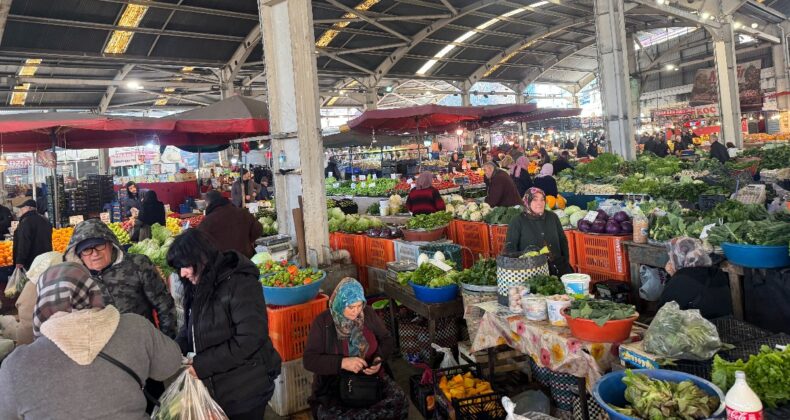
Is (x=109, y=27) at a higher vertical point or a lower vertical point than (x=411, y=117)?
higher

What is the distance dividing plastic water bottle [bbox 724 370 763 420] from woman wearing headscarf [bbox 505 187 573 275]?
9.03 ft

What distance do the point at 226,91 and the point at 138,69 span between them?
11.4ft

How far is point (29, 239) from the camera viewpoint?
6.76 m

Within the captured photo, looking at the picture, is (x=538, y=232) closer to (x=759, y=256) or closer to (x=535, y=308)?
(x=535, y=308)

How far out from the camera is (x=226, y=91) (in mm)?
19344

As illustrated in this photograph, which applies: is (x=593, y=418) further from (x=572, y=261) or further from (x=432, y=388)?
(x=572, y=261)

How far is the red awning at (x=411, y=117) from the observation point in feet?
33.3

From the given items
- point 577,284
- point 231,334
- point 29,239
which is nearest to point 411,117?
point 29,239

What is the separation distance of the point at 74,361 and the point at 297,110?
431 centimetres

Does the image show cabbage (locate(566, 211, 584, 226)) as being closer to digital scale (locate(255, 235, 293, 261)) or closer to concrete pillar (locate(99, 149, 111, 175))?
digital scale (locate(255, 235, 293, 261))

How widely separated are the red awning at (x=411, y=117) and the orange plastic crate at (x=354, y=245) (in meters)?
3.29

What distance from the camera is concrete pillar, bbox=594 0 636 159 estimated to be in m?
12.2

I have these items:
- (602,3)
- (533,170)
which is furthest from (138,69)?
(602,3)

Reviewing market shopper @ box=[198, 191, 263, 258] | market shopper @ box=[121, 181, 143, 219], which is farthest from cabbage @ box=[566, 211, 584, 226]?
market shopper @ box=[121, 181, 143, 219]
